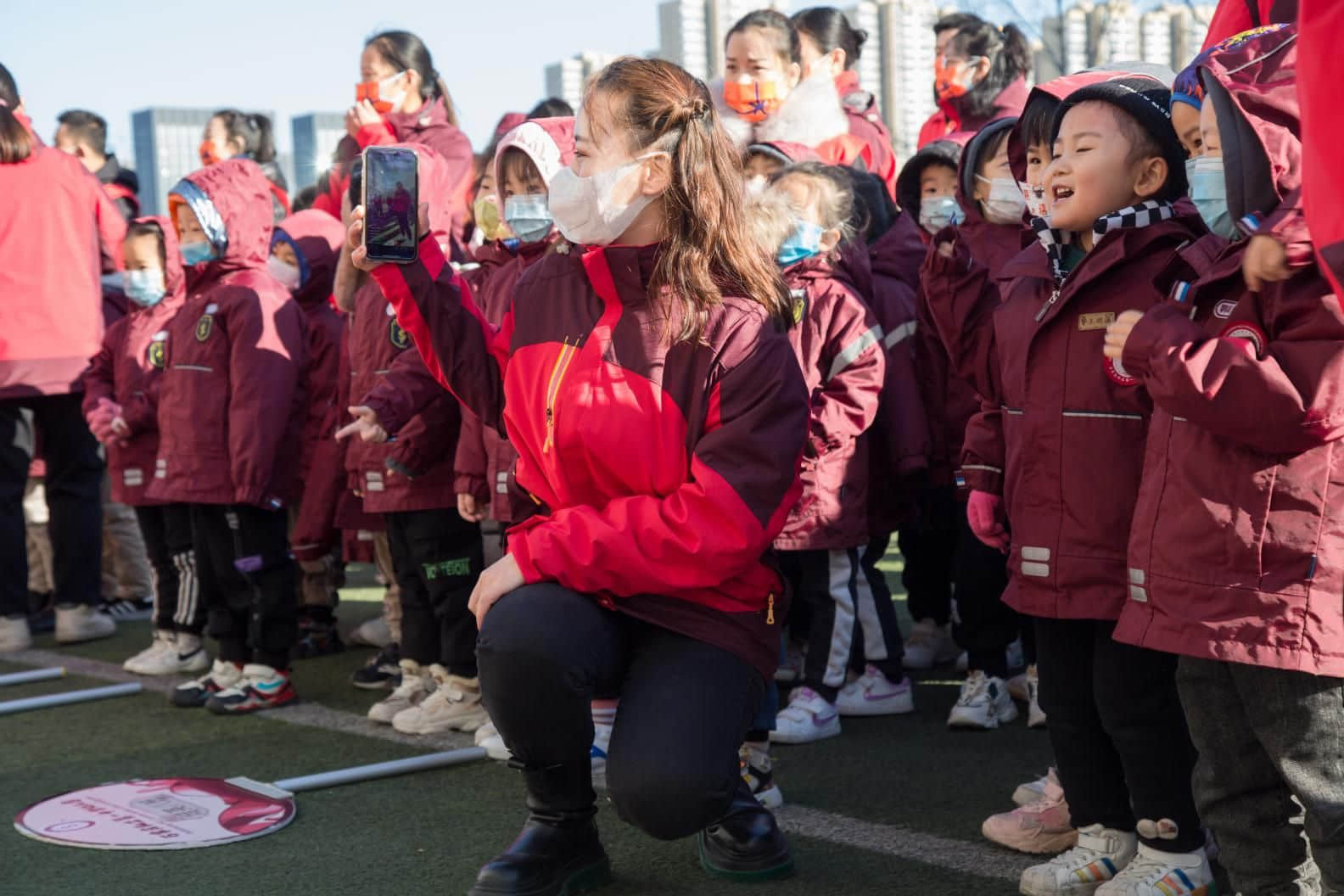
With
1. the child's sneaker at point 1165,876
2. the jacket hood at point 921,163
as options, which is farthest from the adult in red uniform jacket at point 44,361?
the child's sneaker at point 1165,876

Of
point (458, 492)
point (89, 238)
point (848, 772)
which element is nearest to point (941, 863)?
point (848, 772)

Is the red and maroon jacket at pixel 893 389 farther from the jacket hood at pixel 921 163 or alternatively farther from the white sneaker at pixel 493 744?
the white sneaker at pixel 493 744

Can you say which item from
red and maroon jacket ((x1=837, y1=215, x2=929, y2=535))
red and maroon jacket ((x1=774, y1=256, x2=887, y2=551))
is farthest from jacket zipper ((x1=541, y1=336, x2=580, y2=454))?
red and maroon jacket ((x1=837, y1=215, x2=929, y2=535))

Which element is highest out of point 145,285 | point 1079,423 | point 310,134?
point 310,134

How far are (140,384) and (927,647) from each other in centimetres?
329

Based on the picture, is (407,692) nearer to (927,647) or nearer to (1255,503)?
(927,647)

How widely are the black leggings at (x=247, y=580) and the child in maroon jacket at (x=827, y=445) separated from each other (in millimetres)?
1914

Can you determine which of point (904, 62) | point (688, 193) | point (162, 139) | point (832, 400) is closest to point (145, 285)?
point (832, 400)

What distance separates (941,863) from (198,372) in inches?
135

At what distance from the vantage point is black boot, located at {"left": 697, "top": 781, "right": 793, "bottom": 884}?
3512mm

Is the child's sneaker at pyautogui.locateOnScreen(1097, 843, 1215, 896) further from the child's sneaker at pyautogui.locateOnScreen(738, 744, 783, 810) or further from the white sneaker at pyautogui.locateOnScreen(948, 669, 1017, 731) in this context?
the white sneaker at pyautogui.locateOnScreen(948, 669, 1017, 731)

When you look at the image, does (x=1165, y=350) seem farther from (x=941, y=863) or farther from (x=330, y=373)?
(x=330, y=373)

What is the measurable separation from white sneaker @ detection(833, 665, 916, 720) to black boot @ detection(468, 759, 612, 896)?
1.76 metres

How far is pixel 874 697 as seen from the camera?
512 centimetres
